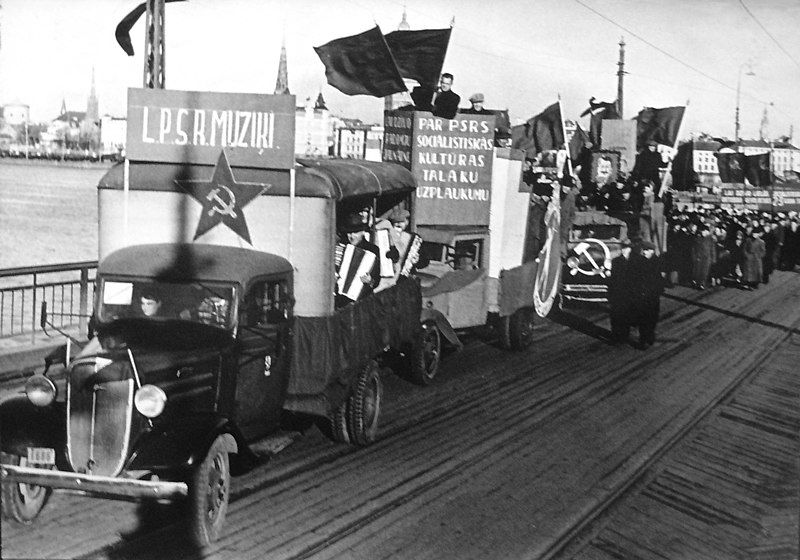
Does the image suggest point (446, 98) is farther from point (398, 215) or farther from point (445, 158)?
point (398, 215)

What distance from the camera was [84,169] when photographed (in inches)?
3686

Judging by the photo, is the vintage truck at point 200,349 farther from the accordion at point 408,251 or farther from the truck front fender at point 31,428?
the accordion at point 408,251

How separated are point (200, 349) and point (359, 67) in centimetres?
749

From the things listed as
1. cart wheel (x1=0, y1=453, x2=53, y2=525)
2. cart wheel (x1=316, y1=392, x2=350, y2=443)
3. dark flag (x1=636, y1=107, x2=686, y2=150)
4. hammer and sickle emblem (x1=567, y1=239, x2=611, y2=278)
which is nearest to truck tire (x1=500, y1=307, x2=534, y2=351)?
hammer and sickle emblem (x1=567, y1=239, x2=611, y2=278)

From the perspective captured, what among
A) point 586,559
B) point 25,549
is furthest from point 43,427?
point 586,559

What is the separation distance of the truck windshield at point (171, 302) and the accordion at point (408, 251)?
427cm

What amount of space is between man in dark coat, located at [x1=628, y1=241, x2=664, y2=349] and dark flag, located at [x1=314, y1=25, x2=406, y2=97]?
4944mm

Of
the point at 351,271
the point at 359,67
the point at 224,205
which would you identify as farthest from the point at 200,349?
the point at 359,67

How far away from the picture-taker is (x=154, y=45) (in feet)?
44.8

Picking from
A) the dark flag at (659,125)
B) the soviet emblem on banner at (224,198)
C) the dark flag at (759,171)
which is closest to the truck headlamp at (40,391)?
the soviet emblem on banner at (224,198)

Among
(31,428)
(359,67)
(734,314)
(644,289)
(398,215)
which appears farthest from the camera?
(734,314)

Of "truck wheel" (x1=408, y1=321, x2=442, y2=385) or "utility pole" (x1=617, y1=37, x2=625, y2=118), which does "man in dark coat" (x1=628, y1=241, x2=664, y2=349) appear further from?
"utility pole" (x1=617, y1=37, x2=625, y2=118)

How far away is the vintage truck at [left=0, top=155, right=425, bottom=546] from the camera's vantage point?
5.93 meters

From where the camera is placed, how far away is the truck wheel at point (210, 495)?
590cm
